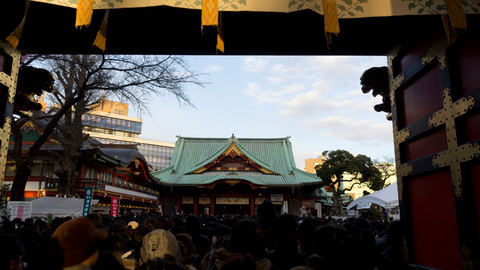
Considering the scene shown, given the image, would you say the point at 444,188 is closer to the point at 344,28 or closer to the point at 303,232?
the point at 303,232

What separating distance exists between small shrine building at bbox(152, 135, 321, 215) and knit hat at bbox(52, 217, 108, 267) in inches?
977

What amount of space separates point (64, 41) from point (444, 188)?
15.7ft

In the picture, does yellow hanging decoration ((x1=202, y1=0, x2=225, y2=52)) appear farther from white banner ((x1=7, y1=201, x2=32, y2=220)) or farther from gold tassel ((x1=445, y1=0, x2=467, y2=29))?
white banner ((x1=7, y1=201, x2=32, y2=220))

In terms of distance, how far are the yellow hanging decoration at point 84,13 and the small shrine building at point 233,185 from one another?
2404cm

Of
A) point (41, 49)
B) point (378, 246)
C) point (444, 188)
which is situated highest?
point (41, 49)

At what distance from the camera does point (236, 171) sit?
100 feet

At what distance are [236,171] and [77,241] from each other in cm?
2873

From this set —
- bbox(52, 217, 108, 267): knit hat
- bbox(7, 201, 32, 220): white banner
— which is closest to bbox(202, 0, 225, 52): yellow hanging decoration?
bbox(52, 217, 108, 267): knit hat

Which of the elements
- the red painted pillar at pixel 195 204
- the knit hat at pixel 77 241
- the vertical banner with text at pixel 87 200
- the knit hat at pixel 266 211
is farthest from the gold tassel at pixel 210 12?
the red painted pillar at pixel 195 204

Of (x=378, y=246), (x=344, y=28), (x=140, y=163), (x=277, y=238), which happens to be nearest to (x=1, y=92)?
(x=277, y=238)

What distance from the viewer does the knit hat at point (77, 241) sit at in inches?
74.9

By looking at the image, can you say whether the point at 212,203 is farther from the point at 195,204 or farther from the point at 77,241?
the point at 77,241

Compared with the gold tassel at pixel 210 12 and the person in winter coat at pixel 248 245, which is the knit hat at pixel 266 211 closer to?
the person in winter coat at pixel 248 245

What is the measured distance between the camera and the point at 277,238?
9.59 ft
